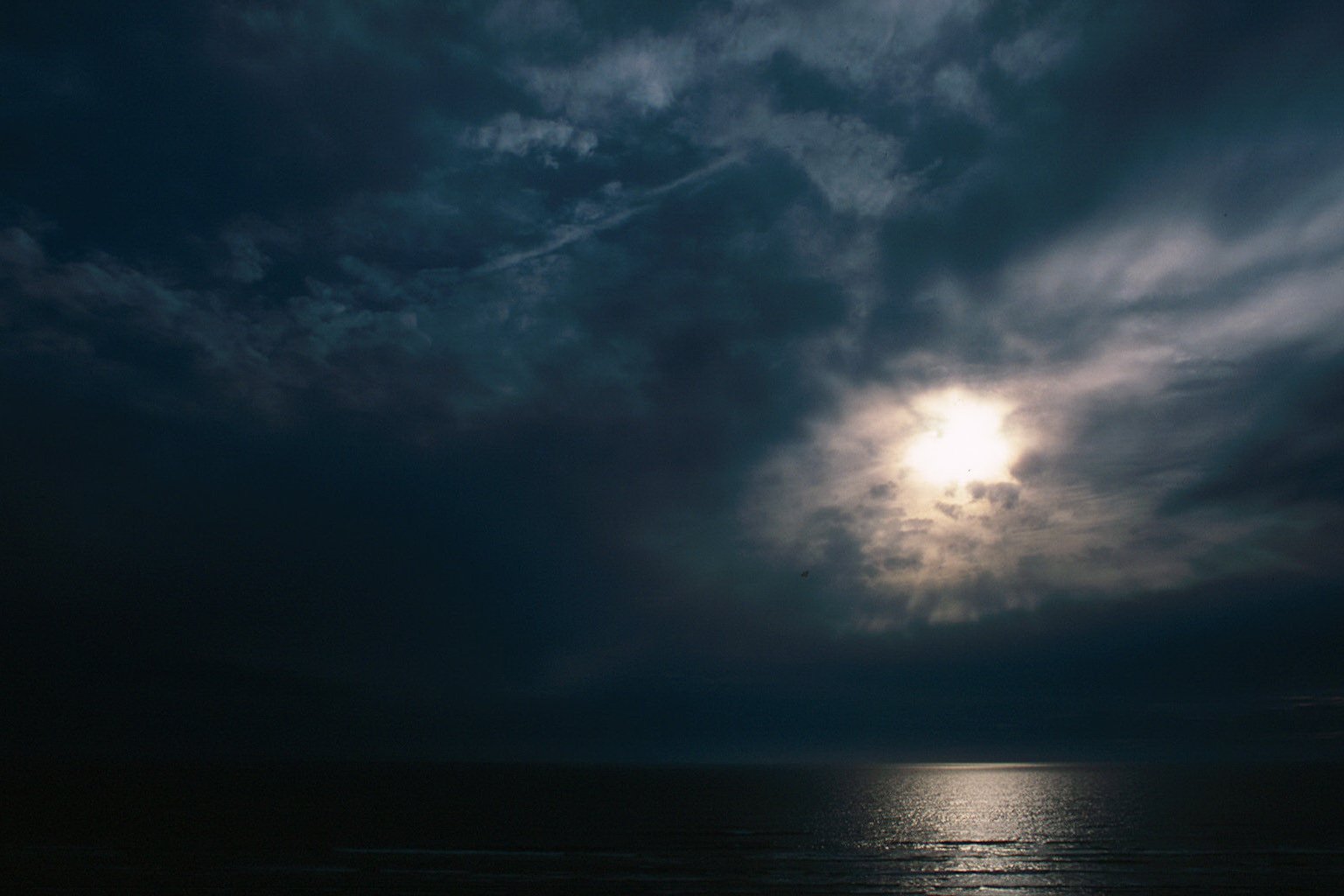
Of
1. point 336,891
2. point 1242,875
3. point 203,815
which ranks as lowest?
point 1242,875

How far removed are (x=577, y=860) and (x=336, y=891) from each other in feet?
70.2

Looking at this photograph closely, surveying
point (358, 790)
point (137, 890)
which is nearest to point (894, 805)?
point (358, 790)

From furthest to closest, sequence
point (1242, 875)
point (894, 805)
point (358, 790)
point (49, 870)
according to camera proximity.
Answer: point (358, 790) → point (894, 805) → point (1242, 875) → point (49, 870)

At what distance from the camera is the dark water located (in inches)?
2181

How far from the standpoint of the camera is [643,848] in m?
73.2

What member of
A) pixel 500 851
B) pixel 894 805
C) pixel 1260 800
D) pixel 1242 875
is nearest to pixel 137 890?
pixel 500 851

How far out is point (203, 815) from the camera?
100 meters

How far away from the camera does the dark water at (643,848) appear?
55.4 metres

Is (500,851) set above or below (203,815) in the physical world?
below

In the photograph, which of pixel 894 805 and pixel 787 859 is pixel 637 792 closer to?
pixel 894 805

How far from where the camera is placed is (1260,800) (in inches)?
5999

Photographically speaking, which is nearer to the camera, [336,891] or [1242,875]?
[336,891]

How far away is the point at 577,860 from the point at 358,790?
129719 mm

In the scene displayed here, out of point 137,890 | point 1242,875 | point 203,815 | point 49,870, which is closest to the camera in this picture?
point 137,890
